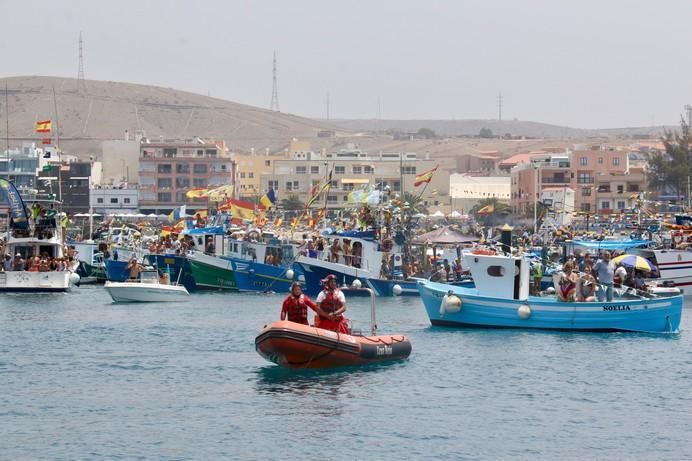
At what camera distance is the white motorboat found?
194 ft

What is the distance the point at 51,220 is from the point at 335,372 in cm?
3233

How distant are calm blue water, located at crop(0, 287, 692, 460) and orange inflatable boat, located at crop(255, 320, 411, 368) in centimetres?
38

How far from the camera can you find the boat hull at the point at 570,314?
4450 cm

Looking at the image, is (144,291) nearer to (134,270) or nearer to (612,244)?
(134,270)

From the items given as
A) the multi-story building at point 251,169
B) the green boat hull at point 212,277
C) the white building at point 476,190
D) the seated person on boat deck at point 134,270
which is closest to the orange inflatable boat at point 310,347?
the seated person on boat deck at point 134,270

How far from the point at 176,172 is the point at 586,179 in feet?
157

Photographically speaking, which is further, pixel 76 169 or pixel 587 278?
pixel 76 169

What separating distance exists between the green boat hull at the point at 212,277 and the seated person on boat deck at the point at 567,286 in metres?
27.2

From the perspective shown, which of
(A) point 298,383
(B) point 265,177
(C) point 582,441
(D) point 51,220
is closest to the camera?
(C) point 582,441

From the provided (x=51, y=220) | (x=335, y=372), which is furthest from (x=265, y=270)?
(x=335, y=372)

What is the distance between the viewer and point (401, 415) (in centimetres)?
3161

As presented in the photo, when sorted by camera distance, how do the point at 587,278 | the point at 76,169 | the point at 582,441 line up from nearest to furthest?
the point at 582,441
the point at 587,278
the point at 76,169

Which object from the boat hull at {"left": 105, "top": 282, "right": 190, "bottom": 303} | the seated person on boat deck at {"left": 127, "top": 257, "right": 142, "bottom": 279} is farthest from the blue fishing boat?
the seated person on boat deck at {"left": 127, "top": 257, "right": 142, "bottom": 279}

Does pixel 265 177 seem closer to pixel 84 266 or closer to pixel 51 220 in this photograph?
pixel 84 266
